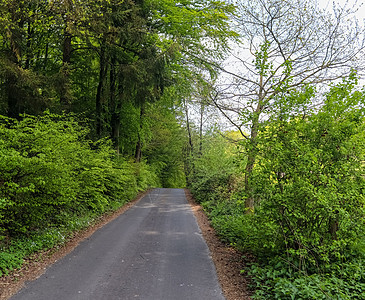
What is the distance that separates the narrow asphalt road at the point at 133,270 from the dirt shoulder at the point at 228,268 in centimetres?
17

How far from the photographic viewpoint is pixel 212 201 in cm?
1474

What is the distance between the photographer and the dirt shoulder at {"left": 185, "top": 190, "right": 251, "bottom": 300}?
4.92 metres

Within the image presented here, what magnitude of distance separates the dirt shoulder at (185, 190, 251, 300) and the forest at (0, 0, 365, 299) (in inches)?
8.8

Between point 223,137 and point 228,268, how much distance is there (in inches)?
207

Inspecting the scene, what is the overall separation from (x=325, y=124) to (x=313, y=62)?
14.6 feet

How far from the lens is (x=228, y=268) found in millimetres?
6145

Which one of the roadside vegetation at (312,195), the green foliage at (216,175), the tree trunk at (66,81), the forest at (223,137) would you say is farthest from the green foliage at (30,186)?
the green foliage at (216,175)

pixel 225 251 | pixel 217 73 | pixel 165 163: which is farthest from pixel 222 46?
pixel 165 163

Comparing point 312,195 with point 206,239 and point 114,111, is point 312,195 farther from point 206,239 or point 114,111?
point 114,111

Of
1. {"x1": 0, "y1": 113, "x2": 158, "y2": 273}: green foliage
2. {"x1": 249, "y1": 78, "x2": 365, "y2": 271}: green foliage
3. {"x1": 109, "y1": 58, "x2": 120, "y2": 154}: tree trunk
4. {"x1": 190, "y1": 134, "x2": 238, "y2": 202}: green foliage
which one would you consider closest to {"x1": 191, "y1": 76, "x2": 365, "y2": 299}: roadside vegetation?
{"x1": 249, "y1": 78, "x2": 365, "y2": 271}: green foliage

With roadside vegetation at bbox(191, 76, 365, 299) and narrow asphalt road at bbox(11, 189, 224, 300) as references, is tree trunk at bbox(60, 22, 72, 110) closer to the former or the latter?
narrow asphalt road at bbox(11, 189, 224, 300)

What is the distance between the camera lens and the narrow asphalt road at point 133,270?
465cm

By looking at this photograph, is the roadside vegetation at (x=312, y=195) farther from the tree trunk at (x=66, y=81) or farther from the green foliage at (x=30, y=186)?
the tree trunk at (x=66, y=81)

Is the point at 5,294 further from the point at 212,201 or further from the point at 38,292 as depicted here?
the point at 212,201
